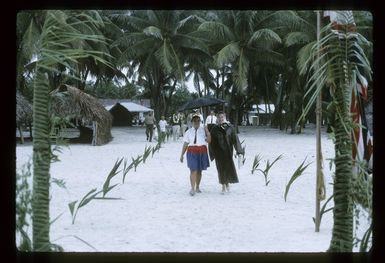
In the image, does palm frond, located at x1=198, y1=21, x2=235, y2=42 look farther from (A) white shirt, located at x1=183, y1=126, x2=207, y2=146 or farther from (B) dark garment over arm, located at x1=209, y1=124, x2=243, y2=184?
(A) white shirt, located at x1=183, y1=126, x2=207, y2=146

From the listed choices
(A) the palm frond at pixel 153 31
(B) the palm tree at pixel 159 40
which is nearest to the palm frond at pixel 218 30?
(B) the palm tree at pixel 159 40

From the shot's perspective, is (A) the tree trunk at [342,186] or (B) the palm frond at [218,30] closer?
(A) the tree trunk at [342,186]

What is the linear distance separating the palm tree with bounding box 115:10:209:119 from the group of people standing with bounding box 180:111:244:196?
11777 millimetres

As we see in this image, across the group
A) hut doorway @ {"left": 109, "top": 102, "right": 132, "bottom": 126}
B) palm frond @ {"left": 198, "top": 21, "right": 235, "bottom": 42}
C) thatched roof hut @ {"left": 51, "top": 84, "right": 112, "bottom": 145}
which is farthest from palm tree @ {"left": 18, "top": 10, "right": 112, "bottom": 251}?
hut doorway @ {"left": 109, "top": 102, "right": 132, "bottom": 126}

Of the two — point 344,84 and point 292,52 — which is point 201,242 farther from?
point 292,52

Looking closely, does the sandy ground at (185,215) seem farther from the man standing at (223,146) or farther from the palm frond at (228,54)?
the palm frond at (228,54)

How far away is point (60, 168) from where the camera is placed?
945cm

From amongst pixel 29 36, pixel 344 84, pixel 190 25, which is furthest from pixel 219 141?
pixel 190 25

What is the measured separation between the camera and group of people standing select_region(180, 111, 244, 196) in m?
6.30

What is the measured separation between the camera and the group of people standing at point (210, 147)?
6.30 m

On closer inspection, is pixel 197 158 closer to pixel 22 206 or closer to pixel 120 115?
pixel 22 206
